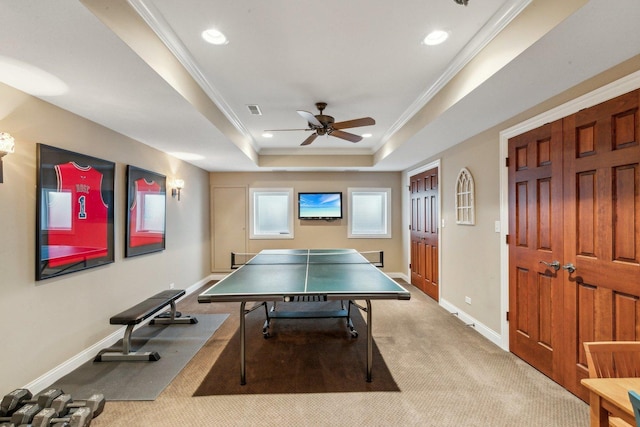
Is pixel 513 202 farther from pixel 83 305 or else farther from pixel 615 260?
pixel 83 305

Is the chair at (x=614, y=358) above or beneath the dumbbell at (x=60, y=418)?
above

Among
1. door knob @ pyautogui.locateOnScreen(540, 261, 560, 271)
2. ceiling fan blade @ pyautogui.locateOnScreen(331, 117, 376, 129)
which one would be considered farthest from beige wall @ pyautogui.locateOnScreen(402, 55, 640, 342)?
ceiling fan blade @ pyautogui.locateOnScreen(331, 117, 376, 129)

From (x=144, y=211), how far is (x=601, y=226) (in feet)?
15.4

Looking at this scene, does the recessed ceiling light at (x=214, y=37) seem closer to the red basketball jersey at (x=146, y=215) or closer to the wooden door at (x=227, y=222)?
the red basketball jersey at (x=146, y=215)

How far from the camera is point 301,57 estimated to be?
2336 millimetres

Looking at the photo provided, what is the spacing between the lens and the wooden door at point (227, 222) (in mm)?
6258

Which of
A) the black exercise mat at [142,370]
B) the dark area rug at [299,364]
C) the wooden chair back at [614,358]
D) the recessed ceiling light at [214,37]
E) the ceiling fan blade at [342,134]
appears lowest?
the black exercise mat at [142,370]

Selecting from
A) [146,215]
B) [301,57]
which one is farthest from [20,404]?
[301,57]

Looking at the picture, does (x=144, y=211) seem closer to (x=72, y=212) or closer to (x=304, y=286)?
(x=72, y=212)

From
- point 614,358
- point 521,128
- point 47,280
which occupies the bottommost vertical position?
point 614,358

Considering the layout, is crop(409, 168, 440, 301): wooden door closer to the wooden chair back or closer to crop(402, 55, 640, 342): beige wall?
crop(402, 55, 640, 342): beige wall

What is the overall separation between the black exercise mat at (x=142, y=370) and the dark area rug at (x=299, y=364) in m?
0.38

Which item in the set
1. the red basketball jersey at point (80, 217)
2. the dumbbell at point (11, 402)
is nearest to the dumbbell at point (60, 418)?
the dumbbell at point (11, 402)

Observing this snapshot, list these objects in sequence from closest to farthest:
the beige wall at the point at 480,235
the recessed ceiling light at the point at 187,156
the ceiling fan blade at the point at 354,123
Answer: the ceiling fan blade at the point at 354,123, the beige wall at the point at 480,235, the recessed ceiling light at the point at 187,156
